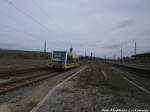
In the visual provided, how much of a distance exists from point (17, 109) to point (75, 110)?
7.46 ft

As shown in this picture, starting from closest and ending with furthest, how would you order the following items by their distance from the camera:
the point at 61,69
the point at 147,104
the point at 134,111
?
the point at 134,111 < the point at 147,104 < the point at 61,69

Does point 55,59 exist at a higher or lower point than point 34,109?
higher

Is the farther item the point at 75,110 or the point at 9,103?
the point at 9,103

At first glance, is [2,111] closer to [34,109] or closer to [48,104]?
[34,109]

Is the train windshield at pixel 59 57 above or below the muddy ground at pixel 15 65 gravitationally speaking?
above

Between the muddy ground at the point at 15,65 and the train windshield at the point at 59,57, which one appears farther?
the muddy ground at the point at 15,65

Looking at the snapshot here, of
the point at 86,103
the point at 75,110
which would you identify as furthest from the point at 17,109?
the point at 86,103

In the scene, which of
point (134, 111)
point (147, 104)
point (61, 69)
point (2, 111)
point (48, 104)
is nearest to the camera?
point (2, 111)

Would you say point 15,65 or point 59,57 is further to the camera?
point 15,65

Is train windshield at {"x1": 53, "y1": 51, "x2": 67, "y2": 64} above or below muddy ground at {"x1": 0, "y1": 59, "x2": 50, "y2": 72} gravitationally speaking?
above

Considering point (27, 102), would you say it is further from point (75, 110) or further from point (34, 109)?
point (75, 110)

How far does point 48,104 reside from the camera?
6996 mm

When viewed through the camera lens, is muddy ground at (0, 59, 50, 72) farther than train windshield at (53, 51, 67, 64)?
Yes

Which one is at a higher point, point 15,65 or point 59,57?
point 59,57
